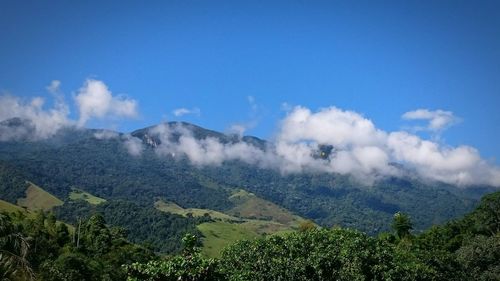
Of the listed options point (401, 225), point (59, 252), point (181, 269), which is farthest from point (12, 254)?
point (401, 225)

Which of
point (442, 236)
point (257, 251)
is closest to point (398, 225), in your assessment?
point (442, 236)

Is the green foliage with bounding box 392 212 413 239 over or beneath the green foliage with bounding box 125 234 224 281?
over

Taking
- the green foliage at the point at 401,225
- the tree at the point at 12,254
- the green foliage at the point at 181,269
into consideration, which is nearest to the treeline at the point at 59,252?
the tree at the point at 12,254

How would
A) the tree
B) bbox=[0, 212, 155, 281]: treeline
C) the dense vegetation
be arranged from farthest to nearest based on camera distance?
the dense vegetation, bbox=[0, 212, 155, 281]: treeline, the tree

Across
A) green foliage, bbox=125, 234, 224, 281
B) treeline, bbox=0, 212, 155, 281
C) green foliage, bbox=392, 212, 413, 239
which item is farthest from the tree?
green foliage, bbox=392, 212, 413, 239

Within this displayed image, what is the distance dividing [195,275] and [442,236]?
7993cm

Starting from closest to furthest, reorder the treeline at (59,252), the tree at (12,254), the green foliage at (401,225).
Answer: the tree at (12,254) < the treeline at (59,252) < the green foliage at (401,225)

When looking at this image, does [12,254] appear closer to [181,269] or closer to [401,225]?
[181,269]

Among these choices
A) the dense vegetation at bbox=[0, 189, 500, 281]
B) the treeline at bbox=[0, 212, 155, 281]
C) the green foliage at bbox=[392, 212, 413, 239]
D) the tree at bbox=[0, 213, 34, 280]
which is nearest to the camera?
the tree at bbox=[0, 213, 34, 280]

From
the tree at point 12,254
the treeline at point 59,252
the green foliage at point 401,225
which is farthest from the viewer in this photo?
the green foliage at point 401,225

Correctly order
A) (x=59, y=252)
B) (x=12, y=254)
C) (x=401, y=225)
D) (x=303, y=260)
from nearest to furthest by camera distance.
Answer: (x=12, y=254)
(x=303, y=260)
(x=59, y=252)
(x=401, y=225)

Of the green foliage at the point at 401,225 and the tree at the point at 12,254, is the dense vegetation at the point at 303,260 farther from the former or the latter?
the green foliage at the point at 401,225

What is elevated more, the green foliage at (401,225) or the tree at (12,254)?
the green foliage at (401,225)

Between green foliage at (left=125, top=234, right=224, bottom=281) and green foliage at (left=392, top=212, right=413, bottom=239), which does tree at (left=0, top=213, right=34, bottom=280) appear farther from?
green foliage at (left=392, top=212, right=413, bottom=239)
